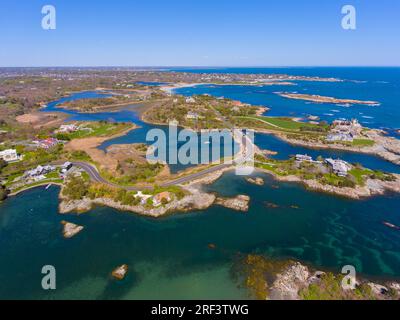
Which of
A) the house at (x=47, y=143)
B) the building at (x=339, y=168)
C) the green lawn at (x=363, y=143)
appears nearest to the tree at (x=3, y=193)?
the house at (x=47, y=143)

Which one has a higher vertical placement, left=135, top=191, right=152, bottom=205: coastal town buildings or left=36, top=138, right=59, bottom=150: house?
left=36, top=138, right=59, bottom=150: house

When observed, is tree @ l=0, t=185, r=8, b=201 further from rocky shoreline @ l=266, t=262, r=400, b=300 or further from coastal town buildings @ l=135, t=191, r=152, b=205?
rocky shoreline @ l=266, t=262, r=400, b=300

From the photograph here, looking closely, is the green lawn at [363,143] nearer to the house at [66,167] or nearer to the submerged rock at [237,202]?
the submerged rock at [237,202]

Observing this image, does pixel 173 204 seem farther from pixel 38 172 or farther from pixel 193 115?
pixel 193 115

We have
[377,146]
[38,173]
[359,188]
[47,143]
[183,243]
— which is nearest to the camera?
[183,243]

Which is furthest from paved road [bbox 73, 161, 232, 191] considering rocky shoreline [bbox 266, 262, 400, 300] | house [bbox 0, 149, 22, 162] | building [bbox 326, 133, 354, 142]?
building [bbox 326, 133, 354, 142]

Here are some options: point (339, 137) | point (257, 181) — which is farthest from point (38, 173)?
point (339, 137)
